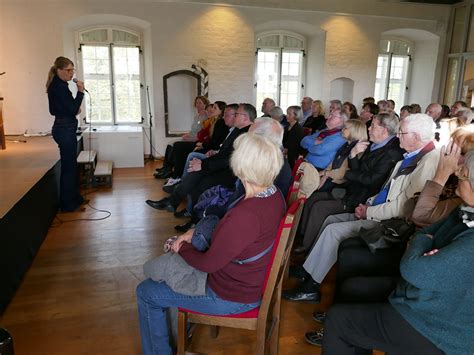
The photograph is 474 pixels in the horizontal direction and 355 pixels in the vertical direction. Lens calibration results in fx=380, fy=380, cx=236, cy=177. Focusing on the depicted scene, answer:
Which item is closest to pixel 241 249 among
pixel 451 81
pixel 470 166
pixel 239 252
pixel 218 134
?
pixel 239 252

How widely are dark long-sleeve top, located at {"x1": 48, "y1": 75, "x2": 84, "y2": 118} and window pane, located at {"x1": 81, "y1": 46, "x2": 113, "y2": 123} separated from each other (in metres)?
3.86

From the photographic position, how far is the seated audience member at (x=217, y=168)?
3.78m

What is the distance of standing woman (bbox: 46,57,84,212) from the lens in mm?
3904

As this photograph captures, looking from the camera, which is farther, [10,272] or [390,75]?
[390,75]

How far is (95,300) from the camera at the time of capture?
8.64ft

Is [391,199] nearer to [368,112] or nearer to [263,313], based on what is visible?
[263,313]

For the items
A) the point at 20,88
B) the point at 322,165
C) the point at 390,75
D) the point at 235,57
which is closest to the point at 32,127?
the point at 20,88

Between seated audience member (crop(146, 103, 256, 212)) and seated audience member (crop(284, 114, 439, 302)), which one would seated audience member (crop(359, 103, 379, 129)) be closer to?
seated audience member (crop(146, 103, 256, 212))

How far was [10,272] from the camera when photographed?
8.57 ft

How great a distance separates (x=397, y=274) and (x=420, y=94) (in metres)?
8.67

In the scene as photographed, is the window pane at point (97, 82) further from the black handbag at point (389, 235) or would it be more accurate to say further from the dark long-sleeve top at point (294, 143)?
the black handbag at point (389, 235)

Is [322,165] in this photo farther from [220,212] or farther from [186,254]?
[186,254]

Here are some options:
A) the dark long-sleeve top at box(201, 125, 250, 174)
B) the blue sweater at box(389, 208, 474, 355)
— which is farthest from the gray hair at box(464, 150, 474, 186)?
the dark long-sleeve top at box(201, 125, 250, 174)

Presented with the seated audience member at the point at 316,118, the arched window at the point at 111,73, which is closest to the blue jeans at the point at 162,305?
the seated audience member at the point at 316,118
